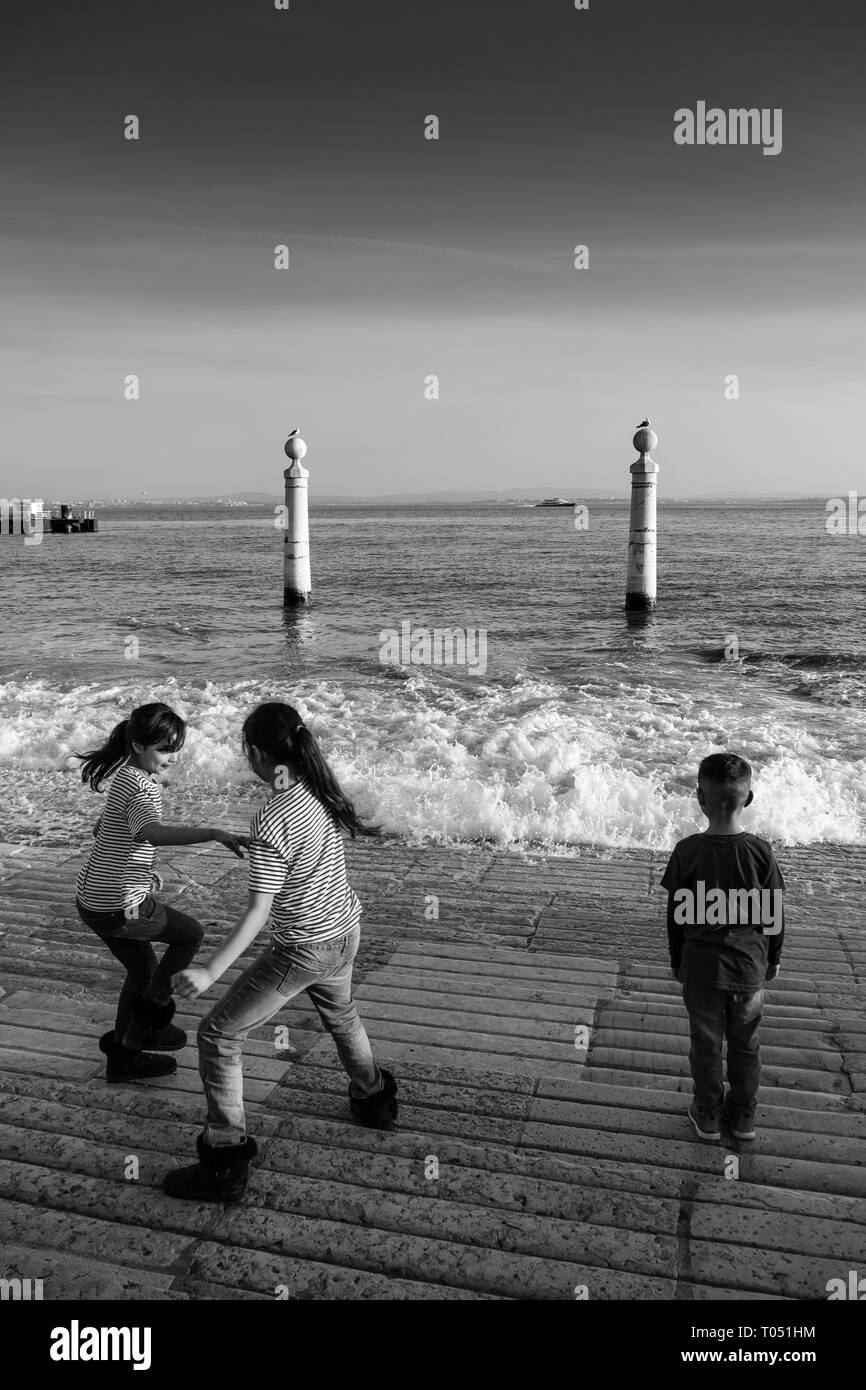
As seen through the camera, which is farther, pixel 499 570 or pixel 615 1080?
pixel 499 570

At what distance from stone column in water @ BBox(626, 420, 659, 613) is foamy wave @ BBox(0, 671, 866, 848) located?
23.6 feet

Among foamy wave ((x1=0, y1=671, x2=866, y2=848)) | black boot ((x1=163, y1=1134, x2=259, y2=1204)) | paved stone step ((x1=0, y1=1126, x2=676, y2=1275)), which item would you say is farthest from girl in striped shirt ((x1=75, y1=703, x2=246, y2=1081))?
foamy wave ((x1=0, y1=671, x2=866, y2=848))

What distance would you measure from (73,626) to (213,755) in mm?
13743

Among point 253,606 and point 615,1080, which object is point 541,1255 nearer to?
point 615,1080

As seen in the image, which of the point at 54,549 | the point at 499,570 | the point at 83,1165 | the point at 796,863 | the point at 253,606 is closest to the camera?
the point at 83,1165

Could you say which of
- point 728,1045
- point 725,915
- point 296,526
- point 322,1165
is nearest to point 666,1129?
point 728,1045

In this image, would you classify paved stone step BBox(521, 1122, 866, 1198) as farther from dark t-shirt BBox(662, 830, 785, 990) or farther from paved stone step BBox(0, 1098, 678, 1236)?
dark t-shirt BBox(662, 830, 785, 990)

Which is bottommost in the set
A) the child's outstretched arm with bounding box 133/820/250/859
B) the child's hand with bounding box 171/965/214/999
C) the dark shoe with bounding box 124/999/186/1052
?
the dark shoe with bounding box 124/999/186/1052

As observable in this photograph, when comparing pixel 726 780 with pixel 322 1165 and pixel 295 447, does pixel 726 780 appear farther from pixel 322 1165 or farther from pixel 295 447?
pixel 295 447

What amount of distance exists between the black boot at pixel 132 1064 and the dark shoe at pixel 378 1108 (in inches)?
36.3

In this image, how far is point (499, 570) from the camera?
36344mm

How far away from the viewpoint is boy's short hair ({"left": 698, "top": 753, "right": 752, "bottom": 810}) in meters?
3.71
